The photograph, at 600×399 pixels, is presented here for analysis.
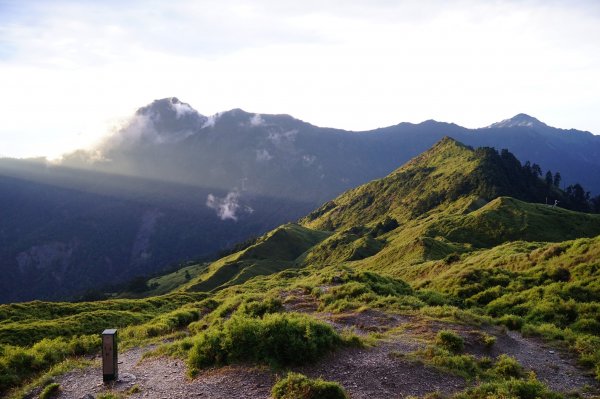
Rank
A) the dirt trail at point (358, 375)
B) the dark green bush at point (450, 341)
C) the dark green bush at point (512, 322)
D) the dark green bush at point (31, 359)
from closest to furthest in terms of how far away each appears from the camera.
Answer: the dirt trail at point (358, 375) → the dark green bush at point (450, 341) → the dark green bush at point (31, 359) → the dark green bush at point (512, 322)

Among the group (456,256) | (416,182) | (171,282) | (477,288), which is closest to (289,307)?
(477,288)

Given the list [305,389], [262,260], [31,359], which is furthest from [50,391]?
[262,260]

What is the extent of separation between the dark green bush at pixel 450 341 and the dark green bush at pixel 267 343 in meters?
5.08

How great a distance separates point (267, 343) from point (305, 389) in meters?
4.59

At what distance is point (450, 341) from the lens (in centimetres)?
2136

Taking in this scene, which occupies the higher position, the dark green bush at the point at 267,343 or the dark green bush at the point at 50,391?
the dark green bush at the point at 267,343

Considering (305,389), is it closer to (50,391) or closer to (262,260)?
(50,391)

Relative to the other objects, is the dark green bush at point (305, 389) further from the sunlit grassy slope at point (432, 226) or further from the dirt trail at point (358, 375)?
the sunlit grassy slope at point (432, 226)

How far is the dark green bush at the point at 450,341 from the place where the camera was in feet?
68.9

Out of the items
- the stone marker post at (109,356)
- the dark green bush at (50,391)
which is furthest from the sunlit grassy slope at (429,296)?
the dark green bush at (50,391)

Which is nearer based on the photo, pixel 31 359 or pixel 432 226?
pixel 31 359

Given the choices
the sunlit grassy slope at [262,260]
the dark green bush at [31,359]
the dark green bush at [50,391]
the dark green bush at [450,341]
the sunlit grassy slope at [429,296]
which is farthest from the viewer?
the sunlit grassy slope at [262,260]

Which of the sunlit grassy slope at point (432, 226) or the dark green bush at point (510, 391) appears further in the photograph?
the sunlit grassy slope at point (432, 226)

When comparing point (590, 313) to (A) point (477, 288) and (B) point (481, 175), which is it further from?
(B) point (481, 175)
